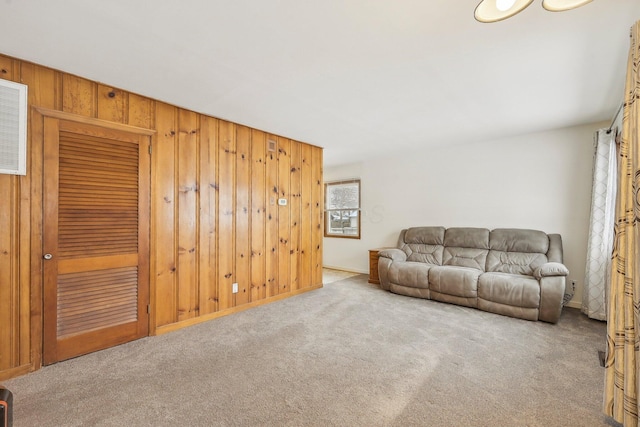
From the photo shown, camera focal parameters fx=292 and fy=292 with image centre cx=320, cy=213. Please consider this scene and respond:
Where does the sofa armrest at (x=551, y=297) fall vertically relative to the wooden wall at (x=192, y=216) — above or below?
below

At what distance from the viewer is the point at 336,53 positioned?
2188 mm

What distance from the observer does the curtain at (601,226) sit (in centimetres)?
343

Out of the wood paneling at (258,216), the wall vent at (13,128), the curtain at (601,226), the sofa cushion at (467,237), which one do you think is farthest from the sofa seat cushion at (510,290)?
the wall vent at (13,128)

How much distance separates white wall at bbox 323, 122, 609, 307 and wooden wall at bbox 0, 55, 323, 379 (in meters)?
1.62

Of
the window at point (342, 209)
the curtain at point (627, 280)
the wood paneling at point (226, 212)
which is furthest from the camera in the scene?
the window at point (342, 209)

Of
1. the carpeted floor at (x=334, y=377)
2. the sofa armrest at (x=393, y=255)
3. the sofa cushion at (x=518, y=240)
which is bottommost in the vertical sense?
the carpeted floor at (x=334, y=377)

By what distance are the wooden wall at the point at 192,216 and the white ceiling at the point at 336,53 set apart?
23cm

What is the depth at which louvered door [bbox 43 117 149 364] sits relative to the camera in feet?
7.96

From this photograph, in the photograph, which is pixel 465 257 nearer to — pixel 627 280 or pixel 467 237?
pixel 467 237

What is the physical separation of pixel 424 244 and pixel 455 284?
1.20 meters

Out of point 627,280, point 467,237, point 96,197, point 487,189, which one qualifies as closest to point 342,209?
point 467,237

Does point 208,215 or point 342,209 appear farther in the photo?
point 342,209

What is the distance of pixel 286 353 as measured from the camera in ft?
8.54

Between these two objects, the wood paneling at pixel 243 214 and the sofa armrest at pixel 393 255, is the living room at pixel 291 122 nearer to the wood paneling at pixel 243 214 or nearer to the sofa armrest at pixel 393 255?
the wood paneling at pixel 243 214
